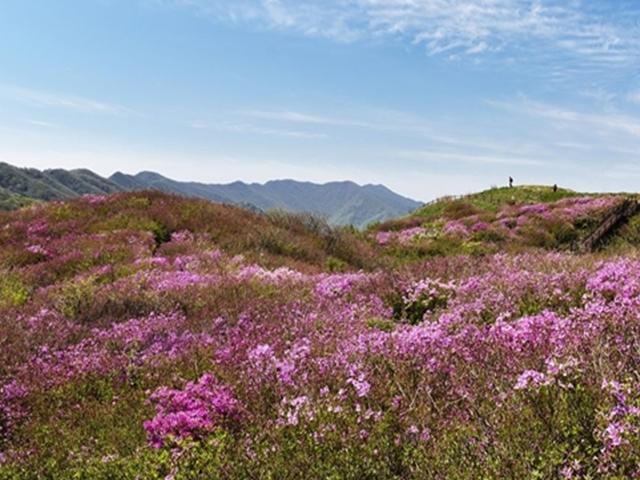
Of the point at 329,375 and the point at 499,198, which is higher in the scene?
the point at 499,198

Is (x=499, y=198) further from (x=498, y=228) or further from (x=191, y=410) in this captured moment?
(x=191, y=410)

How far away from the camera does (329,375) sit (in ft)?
19.2

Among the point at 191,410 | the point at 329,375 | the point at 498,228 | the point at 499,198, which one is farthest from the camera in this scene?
the point at 499,198

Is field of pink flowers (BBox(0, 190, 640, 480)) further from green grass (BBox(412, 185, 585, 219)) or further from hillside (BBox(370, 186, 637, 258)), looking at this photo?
green grass (BBox(412, 185, 585, 219))

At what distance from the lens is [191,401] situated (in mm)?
6227

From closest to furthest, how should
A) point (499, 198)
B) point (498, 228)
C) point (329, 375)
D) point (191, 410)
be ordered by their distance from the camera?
point (329, 375), point (191, 410), point (498, 228), point (499, 198)

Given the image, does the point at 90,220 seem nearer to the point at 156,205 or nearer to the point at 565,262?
the point at 156,205

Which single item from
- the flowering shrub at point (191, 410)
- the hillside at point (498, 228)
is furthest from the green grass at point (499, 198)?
the flowering shrub at point (191, 410)

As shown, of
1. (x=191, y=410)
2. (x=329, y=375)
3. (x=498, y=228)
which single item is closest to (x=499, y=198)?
(x=498, y=228)

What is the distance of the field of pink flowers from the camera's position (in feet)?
12.8

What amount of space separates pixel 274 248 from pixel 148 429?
46.1ft

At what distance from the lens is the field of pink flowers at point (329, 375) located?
12.8ft

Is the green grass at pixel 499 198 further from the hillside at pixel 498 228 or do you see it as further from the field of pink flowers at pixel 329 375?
the field of pink flowers at pixel 329 375

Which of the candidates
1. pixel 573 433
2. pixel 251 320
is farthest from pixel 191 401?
pixel 573 433
